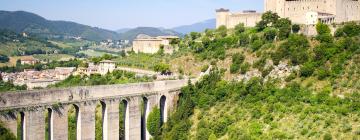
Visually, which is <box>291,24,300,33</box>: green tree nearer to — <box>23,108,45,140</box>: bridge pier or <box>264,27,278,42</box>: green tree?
<box>264,27,278,42</box>: green tree

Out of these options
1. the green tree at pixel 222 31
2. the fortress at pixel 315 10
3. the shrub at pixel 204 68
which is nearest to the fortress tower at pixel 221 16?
the green tree at pixel 222 31

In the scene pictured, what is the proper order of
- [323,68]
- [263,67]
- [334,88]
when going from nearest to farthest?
[334,88] < [323,68] < [263,67]

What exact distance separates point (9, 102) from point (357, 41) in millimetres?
28314

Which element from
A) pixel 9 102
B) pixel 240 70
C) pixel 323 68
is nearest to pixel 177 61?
pixel 240 70

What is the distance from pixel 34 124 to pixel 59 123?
83.3 inches

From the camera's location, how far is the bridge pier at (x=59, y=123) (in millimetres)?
33938

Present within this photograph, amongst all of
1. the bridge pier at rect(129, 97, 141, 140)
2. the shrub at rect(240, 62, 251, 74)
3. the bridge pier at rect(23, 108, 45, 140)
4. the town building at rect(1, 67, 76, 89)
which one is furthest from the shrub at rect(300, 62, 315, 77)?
the town building at rect(1, 67, 76, 89)

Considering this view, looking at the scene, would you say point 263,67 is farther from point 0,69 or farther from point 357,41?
point 0,69

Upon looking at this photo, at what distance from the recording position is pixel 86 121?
35.9m

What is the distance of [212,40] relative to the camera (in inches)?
2185

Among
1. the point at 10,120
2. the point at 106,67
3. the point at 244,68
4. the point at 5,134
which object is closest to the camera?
the point at 5,134

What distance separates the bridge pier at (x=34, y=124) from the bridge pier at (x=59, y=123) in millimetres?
1019

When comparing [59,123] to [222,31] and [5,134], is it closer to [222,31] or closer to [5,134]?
[5,134]

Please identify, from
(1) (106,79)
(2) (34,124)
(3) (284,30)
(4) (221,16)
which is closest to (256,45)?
(3) (284,30)
